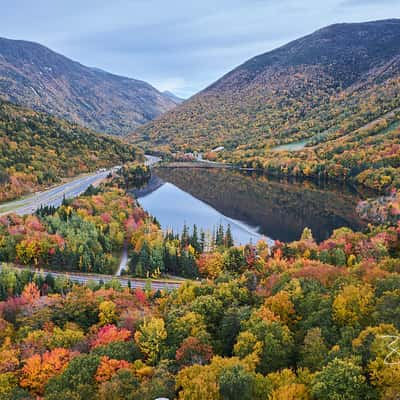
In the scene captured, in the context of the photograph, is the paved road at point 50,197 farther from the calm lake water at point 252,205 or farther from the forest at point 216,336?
the forest at point 216,336

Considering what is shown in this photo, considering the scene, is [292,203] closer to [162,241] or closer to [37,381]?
[162,241]

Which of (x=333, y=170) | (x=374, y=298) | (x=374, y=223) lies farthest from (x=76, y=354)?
(x=333, y=170)

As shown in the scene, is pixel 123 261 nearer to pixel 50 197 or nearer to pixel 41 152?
pixel 50 197

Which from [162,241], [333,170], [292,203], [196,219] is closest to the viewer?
[162,241]

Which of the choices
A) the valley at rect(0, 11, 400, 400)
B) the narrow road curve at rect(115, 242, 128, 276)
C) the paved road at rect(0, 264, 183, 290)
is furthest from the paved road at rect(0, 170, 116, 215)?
the paved road at rect(0, 264, 183, 290)

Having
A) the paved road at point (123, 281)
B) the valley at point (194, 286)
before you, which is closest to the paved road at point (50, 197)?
the valley at point (194, 286)
